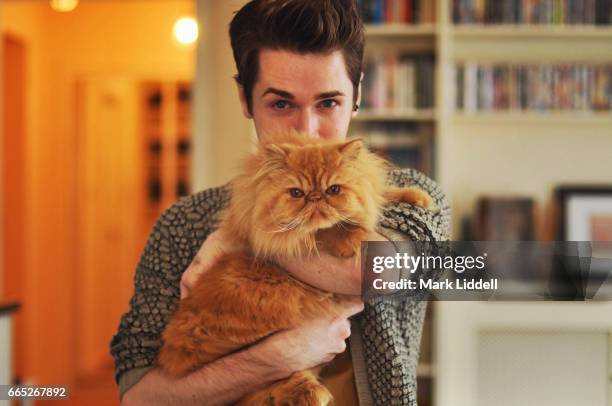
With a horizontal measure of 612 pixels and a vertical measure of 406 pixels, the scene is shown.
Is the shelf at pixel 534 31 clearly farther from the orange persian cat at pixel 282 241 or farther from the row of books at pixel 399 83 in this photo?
the orange persian cat at pixel 282 241

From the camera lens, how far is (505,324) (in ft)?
2.10

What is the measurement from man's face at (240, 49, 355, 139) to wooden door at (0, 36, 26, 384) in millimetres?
2306

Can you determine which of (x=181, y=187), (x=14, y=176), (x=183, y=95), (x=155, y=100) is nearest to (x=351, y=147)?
(x=14, y=176)

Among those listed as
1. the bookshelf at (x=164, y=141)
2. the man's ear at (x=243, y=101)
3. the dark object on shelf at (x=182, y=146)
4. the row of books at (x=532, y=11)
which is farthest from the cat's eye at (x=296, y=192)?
the dark object on shelf at (x=182, y=146)

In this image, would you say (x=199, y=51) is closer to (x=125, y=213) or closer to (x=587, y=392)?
(x=587, y=392)

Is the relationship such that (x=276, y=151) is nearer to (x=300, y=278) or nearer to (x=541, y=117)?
(x=300, y=278)

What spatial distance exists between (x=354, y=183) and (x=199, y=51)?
342 millimetres

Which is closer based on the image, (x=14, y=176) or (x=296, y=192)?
(x=296, y=192)

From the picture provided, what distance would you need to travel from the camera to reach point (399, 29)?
178 centimetres

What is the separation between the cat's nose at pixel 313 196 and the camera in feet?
1.83

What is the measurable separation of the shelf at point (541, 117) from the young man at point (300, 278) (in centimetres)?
123

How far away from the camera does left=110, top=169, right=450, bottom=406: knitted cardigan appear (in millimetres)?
570

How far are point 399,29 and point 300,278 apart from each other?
136cm

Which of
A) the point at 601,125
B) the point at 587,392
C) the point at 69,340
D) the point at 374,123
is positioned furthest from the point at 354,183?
the point at 69,340
